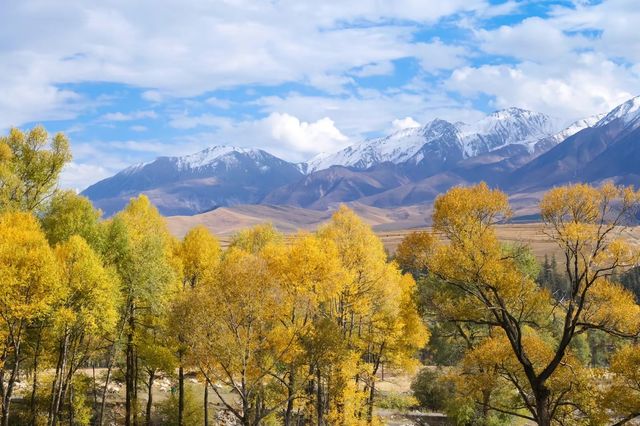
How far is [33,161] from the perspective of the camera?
4747 cm

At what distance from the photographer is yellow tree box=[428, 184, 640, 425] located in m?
26.9

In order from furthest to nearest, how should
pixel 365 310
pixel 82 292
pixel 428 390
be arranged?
1. pixel 428 390
2. pixel 365 310
3. pixel 82 292

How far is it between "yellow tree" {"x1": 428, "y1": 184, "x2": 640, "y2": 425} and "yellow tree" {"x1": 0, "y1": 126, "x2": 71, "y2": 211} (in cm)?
3481

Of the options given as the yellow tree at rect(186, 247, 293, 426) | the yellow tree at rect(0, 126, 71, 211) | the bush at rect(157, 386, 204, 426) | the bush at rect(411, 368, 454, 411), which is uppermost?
the yellow tree at rect(0, 126, 71, 211)

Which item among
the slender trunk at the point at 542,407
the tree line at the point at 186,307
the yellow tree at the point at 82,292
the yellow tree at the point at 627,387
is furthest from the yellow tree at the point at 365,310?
the yellow tree at the point at 627,387

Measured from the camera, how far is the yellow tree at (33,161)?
45500 mm

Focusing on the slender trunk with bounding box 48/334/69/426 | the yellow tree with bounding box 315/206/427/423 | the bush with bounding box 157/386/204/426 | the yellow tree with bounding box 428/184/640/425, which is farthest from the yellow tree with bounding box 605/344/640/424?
the bush with bounding box 157/386/204/426

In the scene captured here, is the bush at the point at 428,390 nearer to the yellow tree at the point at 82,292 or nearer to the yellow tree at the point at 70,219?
the yellow tree at the point at 70,219

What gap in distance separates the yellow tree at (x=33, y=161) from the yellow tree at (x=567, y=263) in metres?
34.8

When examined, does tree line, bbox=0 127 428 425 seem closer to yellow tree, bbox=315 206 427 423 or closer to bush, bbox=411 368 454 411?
yellow tree, bbox=315 206 427 423

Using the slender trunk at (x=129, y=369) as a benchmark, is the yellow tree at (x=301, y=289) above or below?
above

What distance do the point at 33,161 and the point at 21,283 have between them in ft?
65.3

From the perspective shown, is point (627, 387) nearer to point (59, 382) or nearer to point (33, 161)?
point (59, 382)

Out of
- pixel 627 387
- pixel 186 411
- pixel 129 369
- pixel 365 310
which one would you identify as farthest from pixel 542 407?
pixel 186 411
